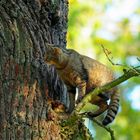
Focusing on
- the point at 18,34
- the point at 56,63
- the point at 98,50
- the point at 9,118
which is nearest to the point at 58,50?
the point at 56,63

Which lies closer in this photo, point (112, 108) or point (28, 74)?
point (28, 74)

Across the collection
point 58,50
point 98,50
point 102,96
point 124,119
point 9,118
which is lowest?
point 9,118

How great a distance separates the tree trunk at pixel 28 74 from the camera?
3.54m

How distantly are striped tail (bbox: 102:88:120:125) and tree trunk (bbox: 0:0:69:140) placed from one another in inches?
12.2

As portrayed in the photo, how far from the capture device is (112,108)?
162 inches

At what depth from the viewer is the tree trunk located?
3.54m

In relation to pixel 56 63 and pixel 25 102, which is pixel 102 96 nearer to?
pixel 56 63

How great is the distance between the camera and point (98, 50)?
34.9ft

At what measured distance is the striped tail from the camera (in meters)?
4.00

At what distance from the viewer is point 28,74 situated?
3.70m

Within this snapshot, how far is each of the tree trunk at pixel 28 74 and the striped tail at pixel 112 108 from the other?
0.31m

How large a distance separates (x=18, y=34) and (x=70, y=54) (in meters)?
0.56

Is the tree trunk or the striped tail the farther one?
the striped tail

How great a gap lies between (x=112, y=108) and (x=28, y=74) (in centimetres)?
74
